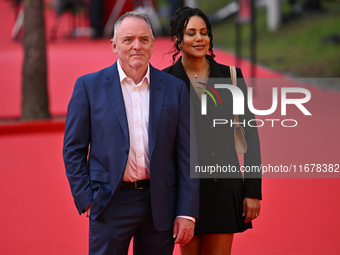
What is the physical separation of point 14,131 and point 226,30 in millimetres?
12735

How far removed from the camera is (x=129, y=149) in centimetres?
255

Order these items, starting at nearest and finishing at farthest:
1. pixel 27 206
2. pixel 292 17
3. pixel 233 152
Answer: pixel 233 152
pixel 27 206
pixel 292 17

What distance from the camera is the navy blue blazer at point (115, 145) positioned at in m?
2.55

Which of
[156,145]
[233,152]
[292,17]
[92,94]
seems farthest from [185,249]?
[292,17]

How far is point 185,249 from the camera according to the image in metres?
3.12

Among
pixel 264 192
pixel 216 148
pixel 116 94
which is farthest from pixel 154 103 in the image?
pixel 264 192

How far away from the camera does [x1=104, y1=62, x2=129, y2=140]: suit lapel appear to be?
2.54m

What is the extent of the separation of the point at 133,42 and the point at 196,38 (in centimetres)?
51

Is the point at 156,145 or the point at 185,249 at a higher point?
the point at 156,145

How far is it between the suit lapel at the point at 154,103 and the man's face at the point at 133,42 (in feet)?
0.34

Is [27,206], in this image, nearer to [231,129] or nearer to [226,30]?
[231,129]

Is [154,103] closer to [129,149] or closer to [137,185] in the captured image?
[129,149]

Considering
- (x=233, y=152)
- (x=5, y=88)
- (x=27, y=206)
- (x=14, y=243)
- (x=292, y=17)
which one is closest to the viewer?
(x=233, y=152)

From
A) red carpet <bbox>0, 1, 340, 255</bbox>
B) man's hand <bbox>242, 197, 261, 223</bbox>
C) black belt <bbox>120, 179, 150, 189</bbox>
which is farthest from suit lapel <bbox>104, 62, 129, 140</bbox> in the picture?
red carpet <bbox>0, 1, 340, 255</bbox>
